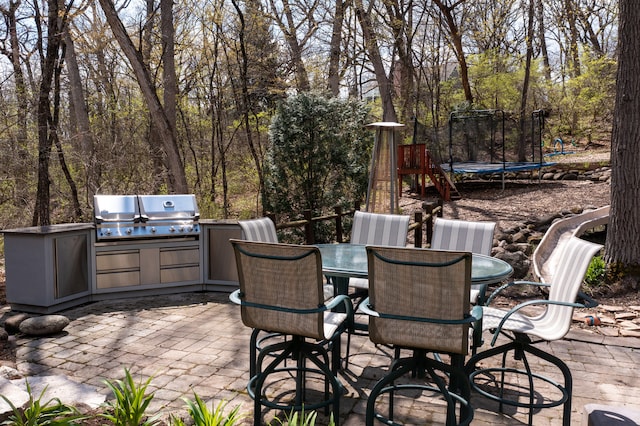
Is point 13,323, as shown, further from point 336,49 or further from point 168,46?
point 336,49

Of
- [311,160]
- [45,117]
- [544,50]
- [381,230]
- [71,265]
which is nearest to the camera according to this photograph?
[381,230]

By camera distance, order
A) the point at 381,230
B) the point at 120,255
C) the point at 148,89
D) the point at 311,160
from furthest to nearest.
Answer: the point at 148,89 < the point at 311,160 < the point at 120,255 < the point at 381,230

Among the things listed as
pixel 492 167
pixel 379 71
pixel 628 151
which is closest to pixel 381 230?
pixel 628 151

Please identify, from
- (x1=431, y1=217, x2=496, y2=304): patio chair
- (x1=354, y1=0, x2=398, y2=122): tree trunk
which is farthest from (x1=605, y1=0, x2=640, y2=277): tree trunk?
(x1=354, y1=0, x2=398, y2=122): tree trunk

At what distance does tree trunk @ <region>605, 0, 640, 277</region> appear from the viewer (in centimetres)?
577

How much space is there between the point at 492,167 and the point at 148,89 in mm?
7904

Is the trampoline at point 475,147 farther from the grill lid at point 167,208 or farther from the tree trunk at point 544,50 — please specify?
the tree trunk at point 544,50

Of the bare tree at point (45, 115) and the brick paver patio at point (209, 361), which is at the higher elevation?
the bare tree at point (45, 115)

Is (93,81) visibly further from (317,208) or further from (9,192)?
(317,208)

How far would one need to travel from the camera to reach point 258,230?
4.11 m

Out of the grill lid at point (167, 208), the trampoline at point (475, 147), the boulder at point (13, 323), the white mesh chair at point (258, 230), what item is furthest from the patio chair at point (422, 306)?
the trampoline at point (475, 147)

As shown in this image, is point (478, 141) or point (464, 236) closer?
point (464, 236)

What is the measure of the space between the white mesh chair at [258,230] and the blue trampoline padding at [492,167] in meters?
8.45

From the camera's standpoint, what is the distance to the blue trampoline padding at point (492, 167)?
11.8 metres
